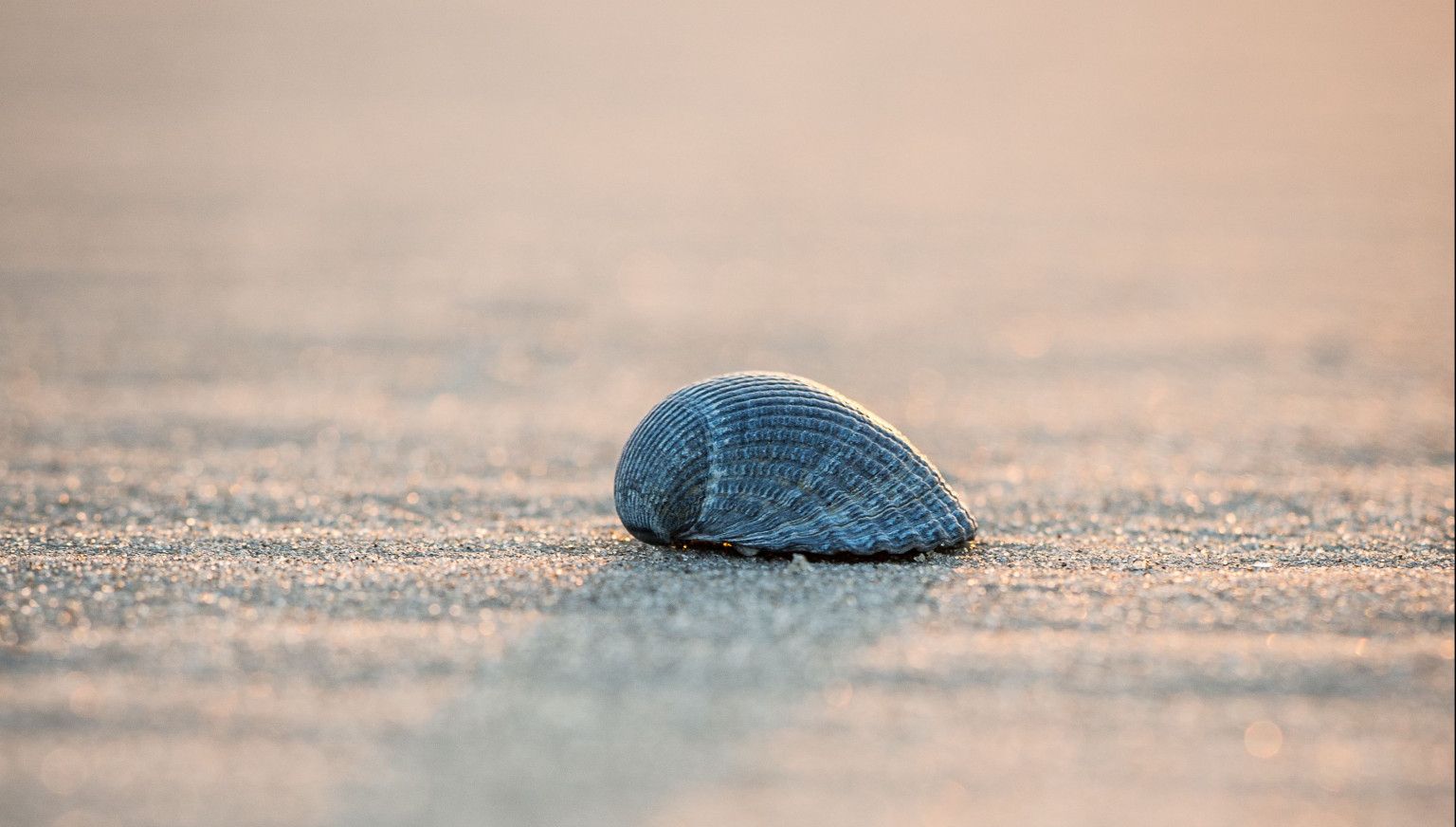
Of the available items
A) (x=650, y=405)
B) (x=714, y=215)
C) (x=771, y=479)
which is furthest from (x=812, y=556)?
(x=714, y=215)

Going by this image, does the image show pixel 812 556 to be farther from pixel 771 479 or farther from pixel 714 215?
pixel 714 215

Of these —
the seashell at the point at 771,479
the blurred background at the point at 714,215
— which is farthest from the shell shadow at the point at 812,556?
the blurred background at the point at 714,215

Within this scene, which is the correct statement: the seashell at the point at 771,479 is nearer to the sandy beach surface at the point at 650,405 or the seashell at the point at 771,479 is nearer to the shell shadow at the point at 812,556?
the shell shadow at the point at 812,556

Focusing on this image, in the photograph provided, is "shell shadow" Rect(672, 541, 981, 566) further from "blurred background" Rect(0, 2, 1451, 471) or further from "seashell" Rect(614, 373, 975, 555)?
"blurred background" Rect(0, 2, 1451, 471)

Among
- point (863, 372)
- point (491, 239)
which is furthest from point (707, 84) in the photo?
point (863, 372)

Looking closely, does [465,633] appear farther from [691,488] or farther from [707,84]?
[707,84]

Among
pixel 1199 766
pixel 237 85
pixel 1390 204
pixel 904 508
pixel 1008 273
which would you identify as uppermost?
pixel 237 85
